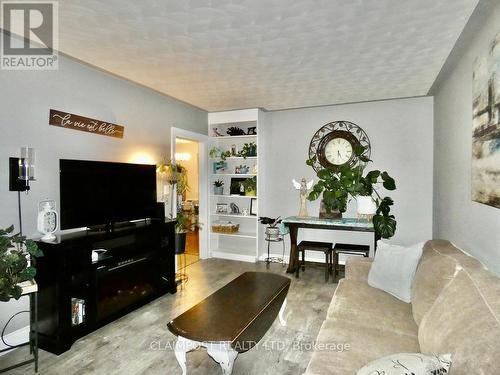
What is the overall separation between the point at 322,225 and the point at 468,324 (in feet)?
9.84

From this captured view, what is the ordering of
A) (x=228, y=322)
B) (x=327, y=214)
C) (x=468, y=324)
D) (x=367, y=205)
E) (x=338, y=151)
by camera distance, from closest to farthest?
(x=468, y=324) → (x=228, y=322) → (x=367, y=205) → (x=327, y=214) → (x=338, y=151)

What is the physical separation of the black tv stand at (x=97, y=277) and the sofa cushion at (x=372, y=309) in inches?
80.5

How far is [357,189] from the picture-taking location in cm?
418

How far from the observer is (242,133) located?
5.28m

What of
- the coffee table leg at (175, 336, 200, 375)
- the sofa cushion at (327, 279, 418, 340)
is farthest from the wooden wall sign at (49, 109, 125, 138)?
the sofa cushion at (327, 279, 418, 340)

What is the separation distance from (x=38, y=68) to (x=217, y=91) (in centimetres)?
198

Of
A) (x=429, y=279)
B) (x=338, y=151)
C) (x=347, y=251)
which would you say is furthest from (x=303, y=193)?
(x=429, y=279)

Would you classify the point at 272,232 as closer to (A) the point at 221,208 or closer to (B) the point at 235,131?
(A) the point at 221,208

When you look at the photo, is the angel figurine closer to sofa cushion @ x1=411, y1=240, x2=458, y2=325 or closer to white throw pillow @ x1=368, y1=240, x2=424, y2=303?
white throw pillow @ x1=368, y1=240, x2=424, y2=303

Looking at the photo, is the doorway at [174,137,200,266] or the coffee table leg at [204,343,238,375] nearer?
the coffee table leg at [204,343,238,375]

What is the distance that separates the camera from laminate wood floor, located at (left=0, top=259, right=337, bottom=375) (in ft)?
7.34

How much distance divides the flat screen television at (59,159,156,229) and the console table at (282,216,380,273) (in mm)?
1986

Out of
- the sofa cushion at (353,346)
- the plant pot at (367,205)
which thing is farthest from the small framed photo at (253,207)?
the sofa cushion at (353,346)

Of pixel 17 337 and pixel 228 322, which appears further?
pixel 17 337
